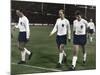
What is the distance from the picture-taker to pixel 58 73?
2.84 meters

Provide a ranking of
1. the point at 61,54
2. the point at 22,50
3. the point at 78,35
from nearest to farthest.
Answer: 1. the point at 22,50
2. the point at 61,54
3. the point at 78,35

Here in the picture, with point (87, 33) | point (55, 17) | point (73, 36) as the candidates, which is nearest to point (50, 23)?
point (55, 17)

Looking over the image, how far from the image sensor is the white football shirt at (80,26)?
9.72 ft

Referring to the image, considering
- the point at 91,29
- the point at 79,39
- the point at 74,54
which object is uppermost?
the point at 91,29

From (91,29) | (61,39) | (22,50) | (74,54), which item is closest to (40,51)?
(22,50)

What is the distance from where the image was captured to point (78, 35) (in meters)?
2.99

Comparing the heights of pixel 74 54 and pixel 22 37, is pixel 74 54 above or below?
below

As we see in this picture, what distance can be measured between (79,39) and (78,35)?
54 mm

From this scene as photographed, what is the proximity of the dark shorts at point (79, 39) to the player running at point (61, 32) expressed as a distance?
0.13 meters

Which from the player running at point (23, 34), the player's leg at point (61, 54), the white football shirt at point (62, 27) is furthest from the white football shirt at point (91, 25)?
the player running at point (23, 34)

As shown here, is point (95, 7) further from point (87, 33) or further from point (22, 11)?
point (22, 11)

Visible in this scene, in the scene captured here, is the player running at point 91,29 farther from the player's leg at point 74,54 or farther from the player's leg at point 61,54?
the player's leg at point 61,54

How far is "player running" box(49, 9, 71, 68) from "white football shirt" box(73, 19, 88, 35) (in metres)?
0.11

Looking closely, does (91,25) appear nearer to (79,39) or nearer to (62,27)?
(79,39)
